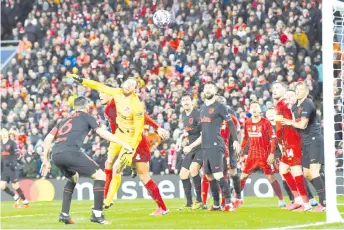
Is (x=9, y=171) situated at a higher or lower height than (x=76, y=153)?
lower

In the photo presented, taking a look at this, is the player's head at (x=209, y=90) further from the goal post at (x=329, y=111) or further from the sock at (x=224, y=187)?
the goal post at (x=329, y=111)

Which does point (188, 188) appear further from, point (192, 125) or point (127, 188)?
point (127, 188)

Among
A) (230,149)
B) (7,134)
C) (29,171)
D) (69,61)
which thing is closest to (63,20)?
(69,61)

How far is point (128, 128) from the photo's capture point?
16469 millimetres

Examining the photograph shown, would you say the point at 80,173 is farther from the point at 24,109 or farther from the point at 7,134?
the point at 24,109

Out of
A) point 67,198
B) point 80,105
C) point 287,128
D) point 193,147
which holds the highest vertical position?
point 80,105

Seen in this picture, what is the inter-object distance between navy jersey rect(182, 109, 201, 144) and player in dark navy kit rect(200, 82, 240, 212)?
0.96 metres

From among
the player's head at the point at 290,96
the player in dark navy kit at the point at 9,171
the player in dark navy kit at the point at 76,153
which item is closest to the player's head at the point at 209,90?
the player's head at the point at 290,96

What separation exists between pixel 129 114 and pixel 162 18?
13.7 metres

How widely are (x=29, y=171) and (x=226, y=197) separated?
11458 millimetres

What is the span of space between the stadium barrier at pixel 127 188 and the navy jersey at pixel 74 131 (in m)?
11.1

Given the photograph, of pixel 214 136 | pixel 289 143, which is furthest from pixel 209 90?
pixel 289 143

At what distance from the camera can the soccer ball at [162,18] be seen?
97.6 ft

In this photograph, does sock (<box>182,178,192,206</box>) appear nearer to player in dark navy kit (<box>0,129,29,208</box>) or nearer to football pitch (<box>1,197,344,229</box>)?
football pitch (<box>1,197,344,229</box>)
